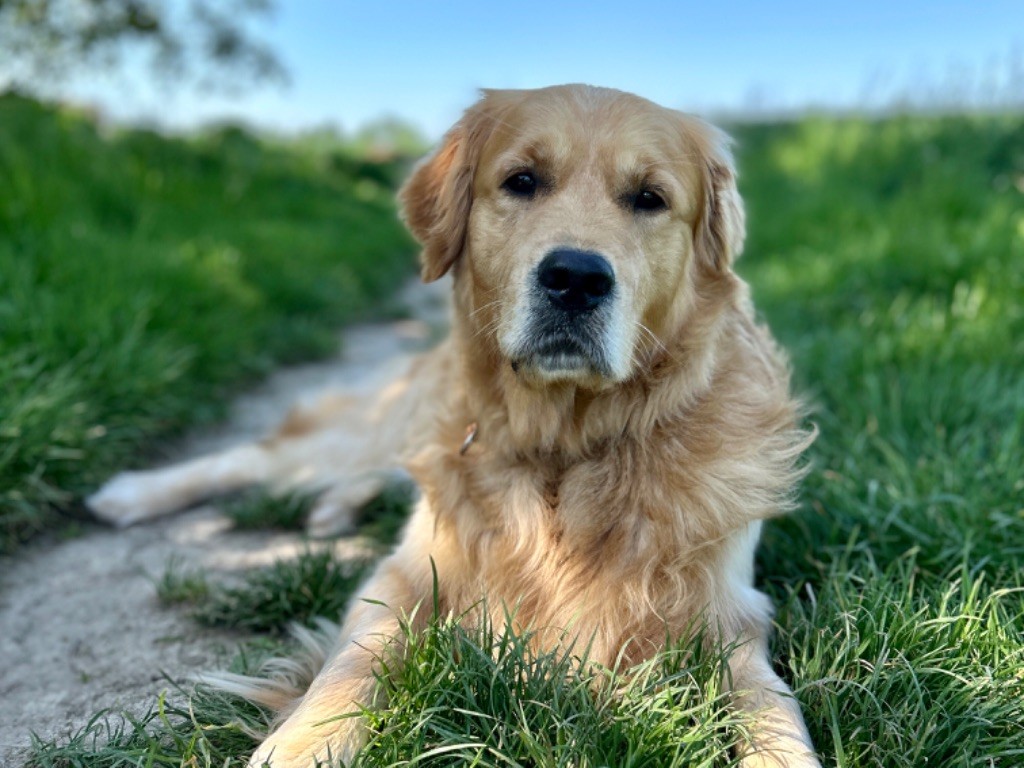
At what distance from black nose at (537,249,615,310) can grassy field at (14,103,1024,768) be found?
833mm

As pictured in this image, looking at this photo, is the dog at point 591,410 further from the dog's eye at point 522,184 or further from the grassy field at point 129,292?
the grassy field at point 129,292

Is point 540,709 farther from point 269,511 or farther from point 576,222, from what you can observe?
point 269,511

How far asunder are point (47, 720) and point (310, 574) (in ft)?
2.81

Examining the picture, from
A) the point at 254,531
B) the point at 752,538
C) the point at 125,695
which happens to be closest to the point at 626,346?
the point at 752,538

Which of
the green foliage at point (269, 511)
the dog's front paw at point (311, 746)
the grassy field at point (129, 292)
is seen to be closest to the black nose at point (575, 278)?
the dog's front paw at point (311, 746)

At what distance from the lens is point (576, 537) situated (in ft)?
7.47

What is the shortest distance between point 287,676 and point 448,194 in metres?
1.45

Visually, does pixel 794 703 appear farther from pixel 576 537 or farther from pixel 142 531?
pixel 142 531

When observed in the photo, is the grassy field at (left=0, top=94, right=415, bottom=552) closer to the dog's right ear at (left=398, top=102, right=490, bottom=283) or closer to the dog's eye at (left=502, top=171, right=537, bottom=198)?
the dog's right ear at (left=398, top=102, right=490, bottom=283)

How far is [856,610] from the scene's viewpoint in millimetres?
2223

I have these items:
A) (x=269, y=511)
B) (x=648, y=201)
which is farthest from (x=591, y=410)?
(x=269, y=511)

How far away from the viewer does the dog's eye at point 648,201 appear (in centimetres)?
244

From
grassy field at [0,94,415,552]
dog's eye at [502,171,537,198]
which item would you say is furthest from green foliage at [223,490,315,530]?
dog's eye at [502,171,537,198]

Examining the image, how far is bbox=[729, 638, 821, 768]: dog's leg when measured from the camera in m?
1.83
